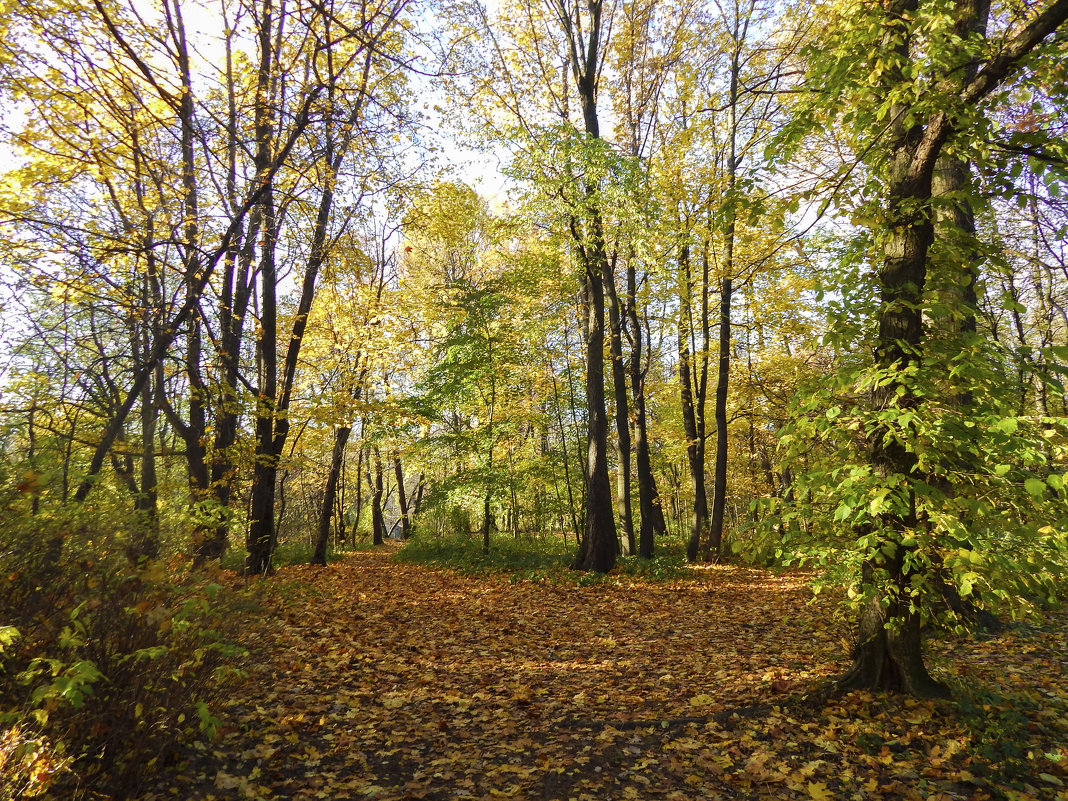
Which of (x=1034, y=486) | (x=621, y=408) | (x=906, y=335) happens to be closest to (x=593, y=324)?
(x=621, y=408)

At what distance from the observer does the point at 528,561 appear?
480 inches

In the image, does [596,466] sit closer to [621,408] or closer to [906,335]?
[621,408]

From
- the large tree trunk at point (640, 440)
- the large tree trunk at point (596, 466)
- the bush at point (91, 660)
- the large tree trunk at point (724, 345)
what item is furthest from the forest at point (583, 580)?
the large tree trunk at point (640, 440)

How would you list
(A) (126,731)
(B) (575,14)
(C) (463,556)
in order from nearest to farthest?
(A) (126,731), (B) (575,14), (C) (463,556)

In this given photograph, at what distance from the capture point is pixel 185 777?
10.4 ft

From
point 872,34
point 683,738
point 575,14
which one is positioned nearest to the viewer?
point 872,34

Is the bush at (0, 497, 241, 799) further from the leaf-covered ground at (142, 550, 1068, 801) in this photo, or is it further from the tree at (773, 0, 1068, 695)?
the tree at (773, 0, 1068, 695)

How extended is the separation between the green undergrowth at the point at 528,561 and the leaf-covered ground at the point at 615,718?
3.40m

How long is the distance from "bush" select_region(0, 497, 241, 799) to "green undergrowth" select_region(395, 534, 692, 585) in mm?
7851

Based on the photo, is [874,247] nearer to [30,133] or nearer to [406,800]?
[406,800]

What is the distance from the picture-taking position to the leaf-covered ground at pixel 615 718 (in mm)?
3309

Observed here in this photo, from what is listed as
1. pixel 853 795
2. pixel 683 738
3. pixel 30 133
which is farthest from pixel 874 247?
pixel 30 133

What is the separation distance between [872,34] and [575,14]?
33.6 ft

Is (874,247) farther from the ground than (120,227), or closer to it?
closer to it
